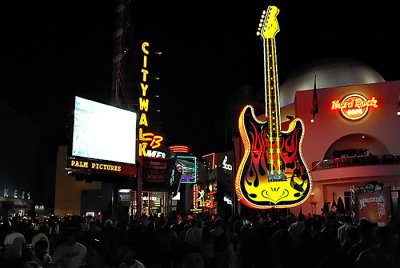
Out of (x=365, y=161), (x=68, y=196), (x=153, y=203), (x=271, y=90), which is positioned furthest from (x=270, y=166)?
(x=68, y=196)

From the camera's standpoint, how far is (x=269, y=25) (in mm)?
33719

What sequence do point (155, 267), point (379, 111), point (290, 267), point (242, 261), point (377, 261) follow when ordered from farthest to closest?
point (379, 111), point (155, 267), point (242, 261), point (290, 267), point (377, 261)

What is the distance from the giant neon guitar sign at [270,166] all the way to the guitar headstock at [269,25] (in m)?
6.40

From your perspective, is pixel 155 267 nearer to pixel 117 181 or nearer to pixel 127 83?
pixel 117 181

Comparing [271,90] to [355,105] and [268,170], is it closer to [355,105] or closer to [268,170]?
[268,170]

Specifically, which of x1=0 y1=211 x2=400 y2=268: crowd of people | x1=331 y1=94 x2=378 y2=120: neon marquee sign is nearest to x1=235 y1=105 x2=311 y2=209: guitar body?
x1=331 y1=94 x2=378 y2=120: neon marquee sign

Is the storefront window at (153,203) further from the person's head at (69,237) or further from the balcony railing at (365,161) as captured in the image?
the person's head at (69,237)

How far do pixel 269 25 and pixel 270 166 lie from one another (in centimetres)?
1087

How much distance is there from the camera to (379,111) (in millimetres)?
38562

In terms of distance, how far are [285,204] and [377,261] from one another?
24695 millimetres

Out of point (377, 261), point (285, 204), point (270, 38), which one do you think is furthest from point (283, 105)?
point (377, 261)

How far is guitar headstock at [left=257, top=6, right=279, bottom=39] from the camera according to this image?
1318 inches

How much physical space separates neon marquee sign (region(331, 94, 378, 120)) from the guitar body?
1019 centimetres

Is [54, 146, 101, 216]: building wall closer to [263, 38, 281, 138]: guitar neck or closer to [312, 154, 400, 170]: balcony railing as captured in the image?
[263, 38, 281, 138]: guitar neck
